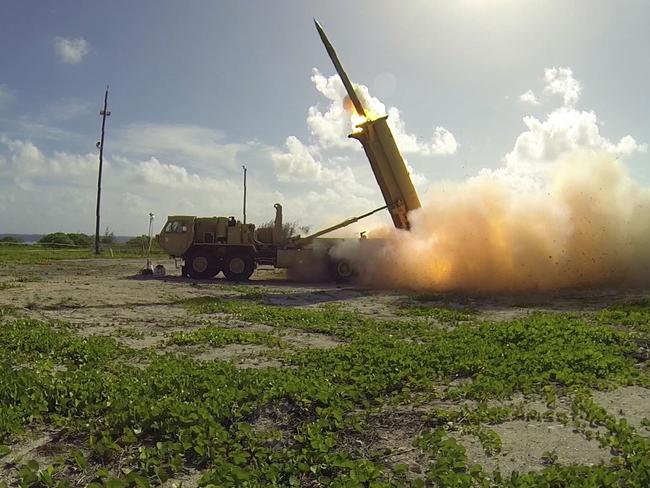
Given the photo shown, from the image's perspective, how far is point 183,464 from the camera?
5453 mm

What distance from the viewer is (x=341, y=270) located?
26.3 m

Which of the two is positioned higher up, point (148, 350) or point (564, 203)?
point (564, 203)

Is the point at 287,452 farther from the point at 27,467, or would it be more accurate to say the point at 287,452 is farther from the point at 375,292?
the point at 375,292

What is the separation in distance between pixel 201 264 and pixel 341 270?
21.2 feet

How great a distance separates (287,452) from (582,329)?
7734 mm

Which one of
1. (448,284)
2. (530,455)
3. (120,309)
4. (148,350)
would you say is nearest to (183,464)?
(530,455)

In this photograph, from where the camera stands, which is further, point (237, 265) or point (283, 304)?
point (237, 265)

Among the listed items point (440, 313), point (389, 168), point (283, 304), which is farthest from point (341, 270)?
point (440, 313)

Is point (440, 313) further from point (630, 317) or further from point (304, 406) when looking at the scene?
point (304, 406)

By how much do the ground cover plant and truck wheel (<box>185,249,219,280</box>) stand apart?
615 inches

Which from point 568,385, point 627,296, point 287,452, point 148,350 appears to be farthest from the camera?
point 627,296

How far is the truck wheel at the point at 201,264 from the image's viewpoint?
26.7 metres

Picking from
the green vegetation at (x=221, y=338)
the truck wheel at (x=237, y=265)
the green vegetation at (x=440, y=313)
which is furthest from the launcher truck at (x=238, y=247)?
the green vegetation at (x=221, y=338)

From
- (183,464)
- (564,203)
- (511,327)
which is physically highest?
(564,203)
